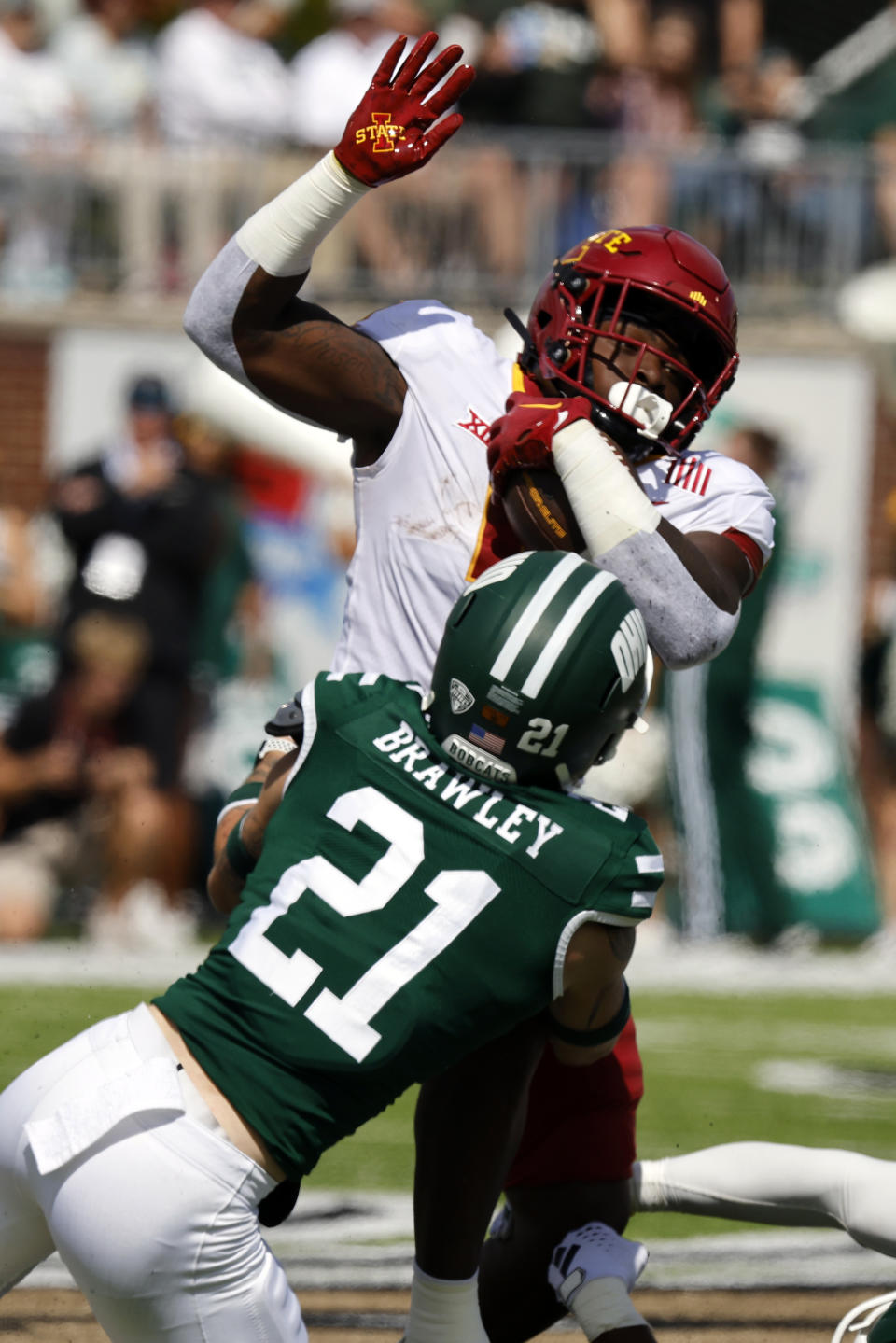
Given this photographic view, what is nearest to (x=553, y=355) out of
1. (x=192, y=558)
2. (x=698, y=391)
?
(x=698, y=391)

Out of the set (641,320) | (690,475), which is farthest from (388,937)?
(641,320)

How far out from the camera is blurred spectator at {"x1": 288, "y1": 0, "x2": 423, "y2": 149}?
445 inches

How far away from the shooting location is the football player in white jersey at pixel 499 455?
3139 mm

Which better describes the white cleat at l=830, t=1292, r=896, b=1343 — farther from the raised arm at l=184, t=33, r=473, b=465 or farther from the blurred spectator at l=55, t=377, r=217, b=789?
the blurred spectator at l=55, t=377, r=217, b=789

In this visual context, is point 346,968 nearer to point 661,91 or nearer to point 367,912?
point 367,912

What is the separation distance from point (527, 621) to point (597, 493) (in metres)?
0.35

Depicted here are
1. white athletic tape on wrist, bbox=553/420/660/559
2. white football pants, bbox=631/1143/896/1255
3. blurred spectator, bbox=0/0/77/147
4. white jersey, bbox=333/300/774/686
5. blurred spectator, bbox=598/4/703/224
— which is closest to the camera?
white athletic tape on wrist, bbox=553/420/660/559

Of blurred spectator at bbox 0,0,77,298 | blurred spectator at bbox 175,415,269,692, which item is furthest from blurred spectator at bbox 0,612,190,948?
blurred spectator at bbox 0,0,77,298

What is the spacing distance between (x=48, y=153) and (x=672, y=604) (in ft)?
30.8

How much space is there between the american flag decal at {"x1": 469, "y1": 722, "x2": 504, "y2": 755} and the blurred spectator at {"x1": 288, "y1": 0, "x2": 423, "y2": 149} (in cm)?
905

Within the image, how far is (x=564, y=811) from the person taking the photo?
280 centimetres

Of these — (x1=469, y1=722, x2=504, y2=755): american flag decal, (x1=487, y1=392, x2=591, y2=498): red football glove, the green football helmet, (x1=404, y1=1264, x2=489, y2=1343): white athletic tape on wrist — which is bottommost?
(x1=404, y1=1264, x2=489, y2=1343): white athletic tape on wrist

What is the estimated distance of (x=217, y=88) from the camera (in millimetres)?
11656

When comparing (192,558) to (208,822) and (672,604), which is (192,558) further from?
(672,604)
